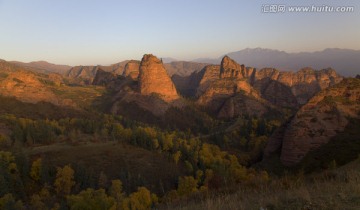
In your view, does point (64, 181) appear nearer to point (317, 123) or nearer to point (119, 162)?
point (119, 162)

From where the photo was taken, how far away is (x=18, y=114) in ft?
503

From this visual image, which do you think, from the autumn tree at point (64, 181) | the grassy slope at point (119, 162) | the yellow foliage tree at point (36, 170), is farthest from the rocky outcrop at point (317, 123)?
the yellow foliage tree at point (36, 170)

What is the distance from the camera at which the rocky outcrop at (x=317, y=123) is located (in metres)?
86.4

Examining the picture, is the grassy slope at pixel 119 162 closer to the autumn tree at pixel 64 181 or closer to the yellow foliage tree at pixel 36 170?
the yellow foliage tree at pixel 36 170

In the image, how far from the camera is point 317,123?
8988cm

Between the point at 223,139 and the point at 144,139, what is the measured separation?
44587 millimetres

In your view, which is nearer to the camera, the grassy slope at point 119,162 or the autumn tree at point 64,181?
the autumn tree at point 64,181

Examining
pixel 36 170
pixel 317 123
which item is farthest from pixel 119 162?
pixel 317 123

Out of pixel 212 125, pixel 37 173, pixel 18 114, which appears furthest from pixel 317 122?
pixel 18 114

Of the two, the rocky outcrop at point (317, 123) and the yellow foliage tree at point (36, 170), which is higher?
the rocky outcrop at point (317, 123)

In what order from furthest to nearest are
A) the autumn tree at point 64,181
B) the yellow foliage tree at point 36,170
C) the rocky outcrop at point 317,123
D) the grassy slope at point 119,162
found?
the rocky outcrop at point 317,123, the grassy slope at point 119,162, the yellow foliage tree at point 36,170, the autumn tree at point 64,181

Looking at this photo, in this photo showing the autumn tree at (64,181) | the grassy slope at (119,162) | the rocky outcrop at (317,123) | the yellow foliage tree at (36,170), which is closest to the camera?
the autumn tree at (64,181)

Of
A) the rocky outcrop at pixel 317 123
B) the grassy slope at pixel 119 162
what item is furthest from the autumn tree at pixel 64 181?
the rocky outcrop at pixel 317 123

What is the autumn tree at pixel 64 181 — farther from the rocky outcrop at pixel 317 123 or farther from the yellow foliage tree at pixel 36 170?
the rocky outcrop at pixel 317 123
